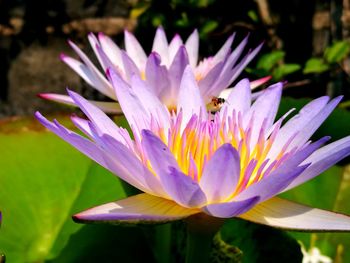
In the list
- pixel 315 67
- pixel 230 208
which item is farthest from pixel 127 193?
pixel 315 67

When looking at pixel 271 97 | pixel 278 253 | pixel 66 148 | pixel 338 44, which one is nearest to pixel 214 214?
pixel 271 97

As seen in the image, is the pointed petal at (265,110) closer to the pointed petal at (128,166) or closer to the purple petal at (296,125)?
the purple petal at (296,125)

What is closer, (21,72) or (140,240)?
(140,240)

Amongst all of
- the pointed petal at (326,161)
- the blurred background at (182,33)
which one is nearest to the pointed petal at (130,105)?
the pointed petal at (326,161)

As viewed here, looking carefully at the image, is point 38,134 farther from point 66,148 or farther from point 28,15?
point 28,15

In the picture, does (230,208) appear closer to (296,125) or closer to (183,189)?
(183,189)

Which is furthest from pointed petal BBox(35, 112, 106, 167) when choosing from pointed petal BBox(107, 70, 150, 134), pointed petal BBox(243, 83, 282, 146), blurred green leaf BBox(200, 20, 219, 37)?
blurred green leaf BBox(200, 20, 219, 37)
